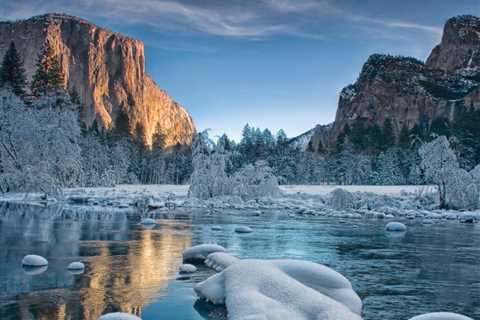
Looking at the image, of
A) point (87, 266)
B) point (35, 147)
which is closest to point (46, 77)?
point (35, 147)

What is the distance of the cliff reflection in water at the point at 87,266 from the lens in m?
7.40

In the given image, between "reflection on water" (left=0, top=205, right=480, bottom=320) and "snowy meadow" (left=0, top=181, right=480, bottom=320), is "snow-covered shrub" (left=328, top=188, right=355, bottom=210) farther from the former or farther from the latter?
"reflection on water" (left=0, top=205, right=480, bottom=320)

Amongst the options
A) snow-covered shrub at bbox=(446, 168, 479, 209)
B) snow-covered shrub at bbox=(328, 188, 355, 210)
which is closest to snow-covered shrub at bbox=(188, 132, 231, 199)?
snow-covered shrub at bbox=(328, 188, 355, 210)

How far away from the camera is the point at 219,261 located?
11.0 m

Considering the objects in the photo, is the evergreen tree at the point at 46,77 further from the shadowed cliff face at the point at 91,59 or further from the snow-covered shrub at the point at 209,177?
the shadowed cliff face at the point at 91,59

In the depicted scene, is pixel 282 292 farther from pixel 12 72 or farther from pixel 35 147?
pixel 12 72

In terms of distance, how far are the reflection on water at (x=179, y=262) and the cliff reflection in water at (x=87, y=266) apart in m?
0.02

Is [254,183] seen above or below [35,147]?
below

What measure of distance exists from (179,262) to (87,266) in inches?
89.2

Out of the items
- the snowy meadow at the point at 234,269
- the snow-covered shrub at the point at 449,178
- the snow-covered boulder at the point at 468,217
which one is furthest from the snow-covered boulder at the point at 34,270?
the snow-covered shrub at the point at 449,178

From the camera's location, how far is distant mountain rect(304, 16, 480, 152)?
15175 cm

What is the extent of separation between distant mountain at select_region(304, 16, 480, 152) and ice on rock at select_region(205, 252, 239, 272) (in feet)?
447

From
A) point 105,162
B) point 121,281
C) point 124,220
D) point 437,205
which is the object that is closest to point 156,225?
point 124,220

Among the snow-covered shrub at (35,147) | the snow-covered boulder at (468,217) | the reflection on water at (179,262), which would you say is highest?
the snow-covered shrub at (35,147)
